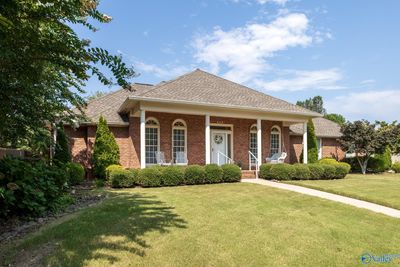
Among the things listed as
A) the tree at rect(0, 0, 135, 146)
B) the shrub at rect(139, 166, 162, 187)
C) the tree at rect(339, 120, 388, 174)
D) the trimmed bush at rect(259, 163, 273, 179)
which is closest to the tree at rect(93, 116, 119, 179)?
the shrub at rect(139, 166, 162, 187)

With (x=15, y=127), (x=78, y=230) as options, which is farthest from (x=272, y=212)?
(x=15, y=127)

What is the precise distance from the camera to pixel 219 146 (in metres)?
18.7

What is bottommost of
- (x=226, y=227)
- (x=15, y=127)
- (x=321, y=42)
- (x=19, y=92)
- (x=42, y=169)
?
(x=226, y=227)

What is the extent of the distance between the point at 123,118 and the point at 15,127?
1167cm

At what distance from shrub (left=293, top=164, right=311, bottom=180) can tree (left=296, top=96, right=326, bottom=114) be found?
251 ft

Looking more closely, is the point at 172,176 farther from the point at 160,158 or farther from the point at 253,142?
the point at 253,142

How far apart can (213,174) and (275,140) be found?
778cm

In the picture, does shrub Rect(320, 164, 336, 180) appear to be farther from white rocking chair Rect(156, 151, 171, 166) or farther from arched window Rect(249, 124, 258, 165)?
white rocking chair Rect(156, 151, 171, 166)

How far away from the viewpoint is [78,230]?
613 centimetres

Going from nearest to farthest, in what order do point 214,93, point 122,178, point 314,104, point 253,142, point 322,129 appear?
point 122,178, point 214,93, point 253,142, point 322,129, point 314,104

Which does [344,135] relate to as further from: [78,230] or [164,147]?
[78,230]

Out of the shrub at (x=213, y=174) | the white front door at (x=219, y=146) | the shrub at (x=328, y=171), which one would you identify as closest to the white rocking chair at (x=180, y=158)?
the white front door at (x=219, y=146)

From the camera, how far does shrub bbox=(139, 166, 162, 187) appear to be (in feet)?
43.1

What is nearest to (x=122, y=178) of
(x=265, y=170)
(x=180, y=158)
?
(x=180, y=158)
